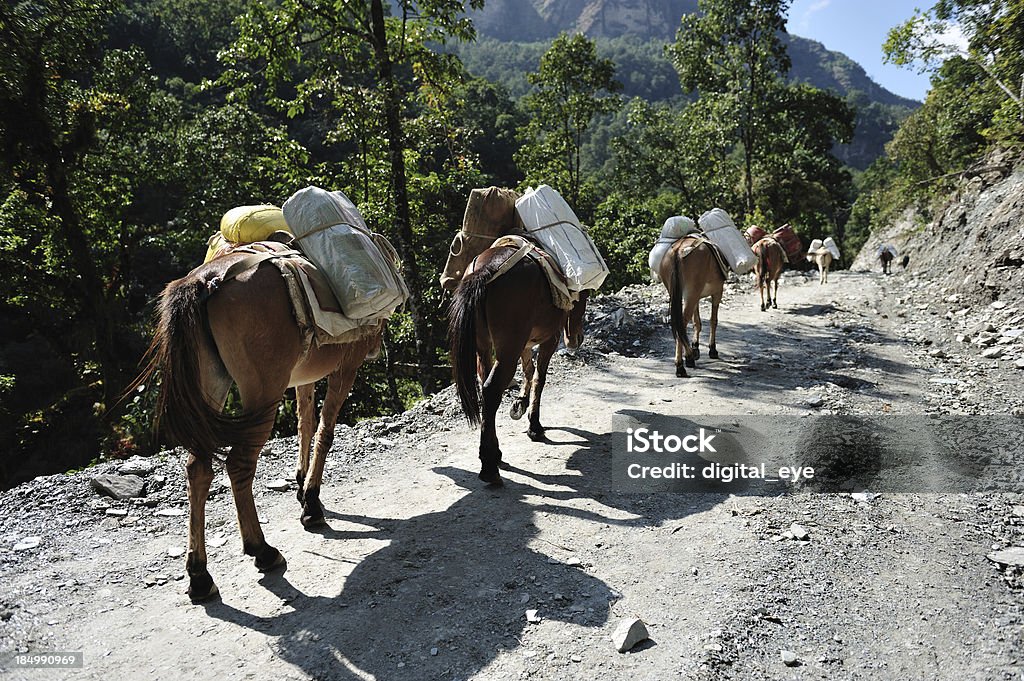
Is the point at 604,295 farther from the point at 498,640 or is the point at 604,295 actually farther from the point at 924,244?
the point at 924,244

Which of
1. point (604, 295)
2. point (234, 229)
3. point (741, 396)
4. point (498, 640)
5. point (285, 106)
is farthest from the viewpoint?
point (604, 295)

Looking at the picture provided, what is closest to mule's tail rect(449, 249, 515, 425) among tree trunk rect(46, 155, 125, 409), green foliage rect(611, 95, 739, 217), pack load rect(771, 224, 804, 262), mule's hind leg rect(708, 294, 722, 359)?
mule's hind leg rect(708, 294, 722, 359)

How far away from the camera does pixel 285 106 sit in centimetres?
1038

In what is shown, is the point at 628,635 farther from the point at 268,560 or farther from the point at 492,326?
the point at 492,326

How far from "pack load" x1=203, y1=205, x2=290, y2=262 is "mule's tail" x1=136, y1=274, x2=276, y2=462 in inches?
43.6

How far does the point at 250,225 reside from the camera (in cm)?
458

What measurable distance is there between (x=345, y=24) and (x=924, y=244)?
69.8 feet

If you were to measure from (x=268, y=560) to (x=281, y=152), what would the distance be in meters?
9.27

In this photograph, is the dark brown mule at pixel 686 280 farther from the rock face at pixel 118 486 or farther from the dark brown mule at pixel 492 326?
the rock face at pixel 118 486

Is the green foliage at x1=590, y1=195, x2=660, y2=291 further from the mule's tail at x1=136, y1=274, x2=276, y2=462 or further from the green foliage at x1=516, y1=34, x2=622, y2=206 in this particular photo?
the mule's tail at x1=136, y1=274, x2=276, y2=462

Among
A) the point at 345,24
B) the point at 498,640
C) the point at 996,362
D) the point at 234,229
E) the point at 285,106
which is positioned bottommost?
the point at 498,640

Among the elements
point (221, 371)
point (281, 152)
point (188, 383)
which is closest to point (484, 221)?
point (221, 371)

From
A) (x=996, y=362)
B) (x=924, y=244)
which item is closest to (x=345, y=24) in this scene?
(x=996, y=362)

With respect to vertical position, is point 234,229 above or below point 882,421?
above
